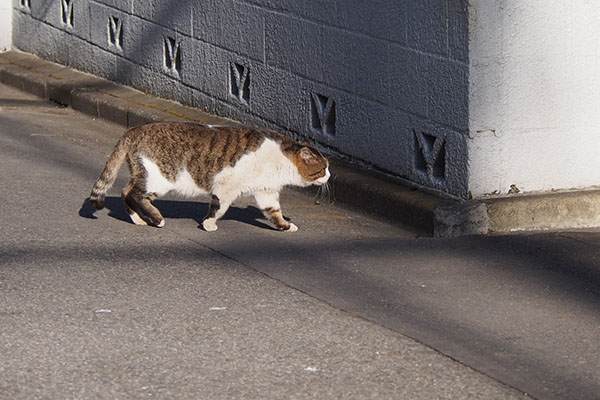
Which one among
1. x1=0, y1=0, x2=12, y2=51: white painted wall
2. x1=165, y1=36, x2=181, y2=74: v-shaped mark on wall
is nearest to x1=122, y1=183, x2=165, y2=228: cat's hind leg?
x1=165, y1=36, x2=181, y2=74: v-shaped mark on wall

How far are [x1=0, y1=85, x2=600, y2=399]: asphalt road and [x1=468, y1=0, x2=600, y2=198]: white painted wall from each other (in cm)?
53

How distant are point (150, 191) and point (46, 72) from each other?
6481mm

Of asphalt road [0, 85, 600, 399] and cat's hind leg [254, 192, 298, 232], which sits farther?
cat's hind leg [254, 192, 298, 232]

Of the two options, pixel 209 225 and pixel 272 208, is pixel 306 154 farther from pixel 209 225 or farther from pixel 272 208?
pixel 209 225

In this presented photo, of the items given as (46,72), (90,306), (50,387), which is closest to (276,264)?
(90,306)

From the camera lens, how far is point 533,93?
23.3 feet

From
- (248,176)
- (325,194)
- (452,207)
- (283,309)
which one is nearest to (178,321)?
(283,309)

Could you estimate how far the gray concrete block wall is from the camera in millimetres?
7293

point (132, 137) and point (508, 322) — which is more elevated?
point (132, 137)

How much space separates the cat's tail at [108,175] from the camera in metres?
7.24

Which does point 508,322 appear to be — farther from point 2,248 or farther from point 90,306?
point 2,248

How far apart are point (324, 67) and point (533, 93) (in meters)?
1.95

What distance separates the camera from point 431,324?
540 centimetres

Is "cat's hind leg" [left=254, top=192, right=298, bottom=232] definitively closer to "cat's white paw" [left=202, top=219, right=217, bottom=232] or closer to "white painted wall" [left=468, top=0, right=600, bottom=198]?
"cat's white paw" [left=202, top=219, right=217, bottom=232]
